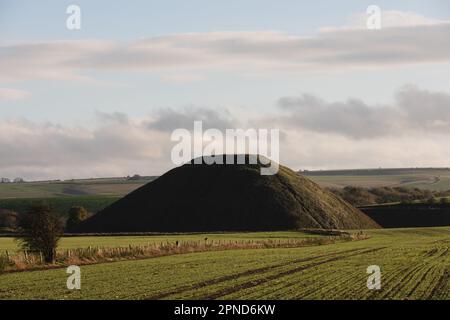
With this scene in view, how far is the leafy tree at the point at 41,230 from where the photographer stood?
53.7 meters

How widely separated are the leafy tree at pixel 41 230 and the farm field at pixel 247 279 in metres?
5.66

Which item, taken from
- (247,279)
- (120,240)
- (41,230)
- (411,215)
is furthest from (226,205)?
(247,279)

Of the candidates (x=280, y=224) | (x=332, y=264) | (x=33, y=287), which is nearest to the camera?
(x=33, y=287)

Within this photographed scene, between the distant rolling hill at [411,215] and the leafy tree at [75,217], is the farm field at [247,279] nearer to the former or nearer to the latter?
the leafy tree at [75,217]

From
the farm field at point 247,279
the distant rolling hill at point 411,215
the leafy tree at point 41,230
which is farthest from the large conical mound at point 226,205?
the farm field at point 247,279

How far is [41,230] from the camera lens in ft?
179

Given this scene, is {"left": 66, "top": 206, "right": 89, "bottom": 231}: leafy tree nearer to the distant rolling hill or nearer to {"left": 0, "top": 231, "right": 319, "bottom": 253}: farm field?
{"left": 0, "top": 231, "right": 319, "bottom": 253}: farm field

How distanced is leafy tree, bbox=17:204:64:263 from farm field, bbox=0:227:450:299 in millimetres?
5661
